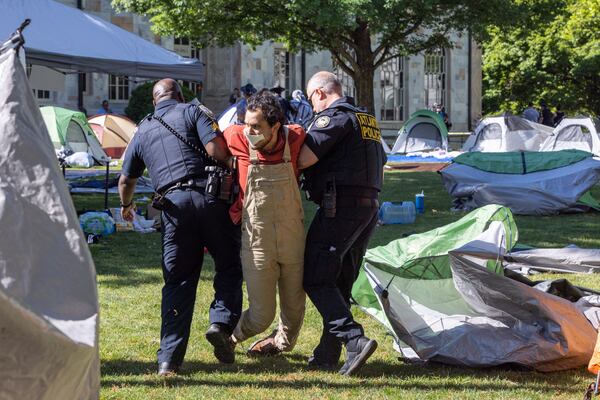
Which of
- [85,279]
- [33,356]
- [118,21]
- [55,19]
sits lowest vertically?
[33,356]

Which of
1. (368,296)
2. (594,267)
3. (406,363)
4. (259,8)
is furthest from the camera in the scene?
(259,8)

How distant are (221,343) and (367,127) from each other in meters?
1.53

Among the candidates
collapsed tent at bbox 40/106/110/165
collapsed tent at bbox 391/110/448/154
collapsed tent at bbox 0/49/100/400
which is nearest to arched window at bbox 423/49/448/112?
collapsed tent at bbox 391/110/448/154

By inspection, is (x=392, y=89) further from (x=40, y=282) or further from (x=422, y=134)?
(x=40, y=282)

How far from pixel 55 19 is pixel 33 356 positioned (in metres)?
11.5

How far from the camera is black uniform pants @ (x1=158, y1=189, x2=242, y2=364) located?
5.71 meters

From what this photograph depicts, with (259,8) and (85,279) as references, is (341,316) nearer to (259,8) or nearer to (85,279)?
(85,279)

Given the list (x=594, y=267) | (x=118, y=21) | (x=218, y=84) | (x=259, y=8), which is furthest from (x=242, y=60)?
(x=594, y=267)

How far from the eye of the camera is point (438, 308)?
6.77 m

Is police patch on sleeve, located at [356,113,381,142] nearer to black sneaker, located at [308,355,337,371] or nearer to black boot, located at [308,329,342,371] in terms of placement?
black boot, located at [308,329,342,371]

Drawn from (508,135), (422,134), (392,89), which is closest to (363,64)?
(508,135)

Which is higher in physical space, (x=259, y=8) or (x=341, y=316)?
(x=259, y=8)

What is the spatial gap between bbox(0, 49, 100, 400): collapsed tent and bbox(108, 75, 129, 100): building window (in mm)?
28383

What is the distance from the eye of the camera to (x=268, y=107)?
5523mm
